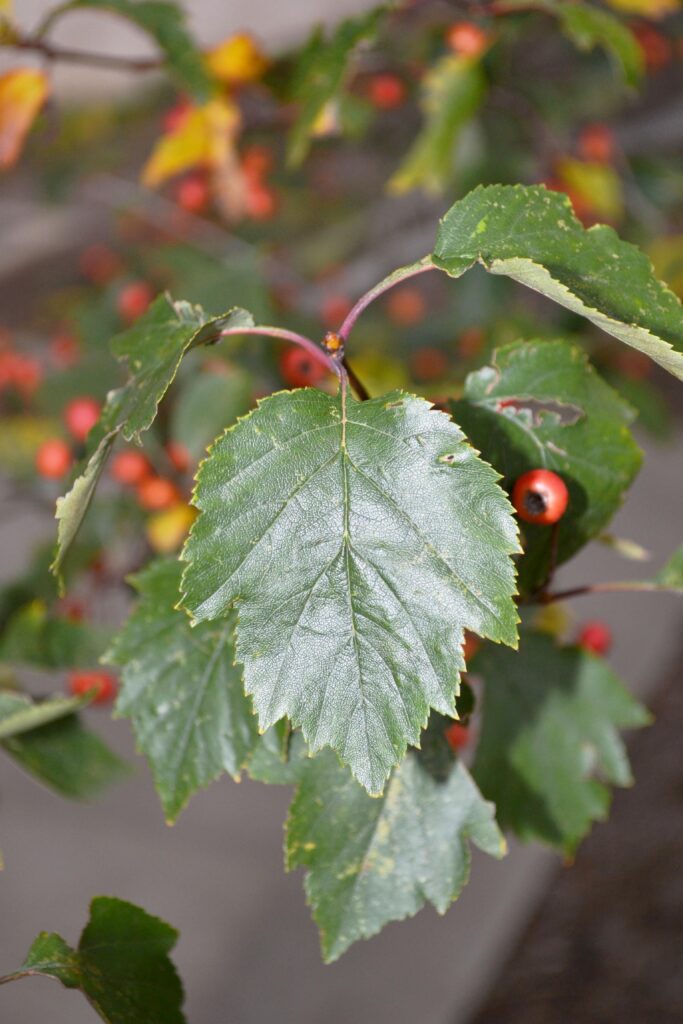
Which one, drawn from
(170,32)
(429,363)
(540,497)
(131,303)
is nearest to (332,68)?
(170,32)

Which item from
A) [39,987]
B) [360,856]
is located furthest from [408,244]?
[39,987]

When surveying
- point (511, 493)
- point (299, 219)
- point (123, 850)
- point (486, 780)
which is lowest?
point (123, 850)

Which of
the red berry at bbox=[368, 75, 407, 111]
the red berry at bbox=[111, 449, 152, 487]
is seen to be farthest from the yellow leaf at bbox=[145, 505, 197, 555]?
the red berry at bbox=[368, 75, 407, 111]

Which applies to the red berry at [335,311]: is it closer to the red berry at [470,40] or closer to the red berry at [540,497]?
the red berry at [470,40]

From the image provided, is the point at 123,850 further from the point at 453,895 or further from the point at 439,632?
the point at 439,632

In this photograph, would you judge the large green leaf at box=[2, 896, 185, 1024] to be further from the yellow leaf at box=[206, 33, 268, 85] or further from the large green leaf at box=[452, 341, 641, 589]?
the yellow leaf at box=[206, 33, 268, 85]

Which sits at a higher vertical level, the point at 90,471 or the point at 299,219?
the point at 90,471

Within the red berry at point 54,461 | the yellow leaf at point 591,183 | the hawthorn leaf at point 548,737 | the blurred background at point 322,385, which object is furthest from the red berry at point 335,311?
the hawthorn leaf at point 548,737

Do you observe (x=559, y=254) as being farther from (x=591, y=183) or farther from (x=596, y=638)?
(x=591, y=183)
